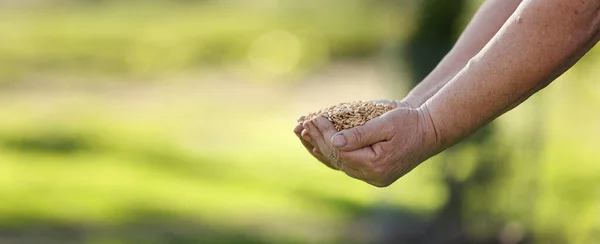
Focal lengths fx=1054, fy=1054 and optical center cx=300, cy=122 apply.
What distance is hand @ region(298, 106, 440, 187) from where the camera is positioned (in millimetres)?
2018

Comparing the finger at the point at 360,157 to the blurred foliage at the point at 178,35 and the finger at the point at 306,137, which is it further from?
the blurred foliage at the point at 178,35

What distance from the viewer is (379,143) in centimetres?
203

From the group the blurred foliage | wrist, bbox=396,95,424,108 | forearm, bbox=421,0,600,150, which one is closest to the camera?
forearm, bbox=421,0,600,150

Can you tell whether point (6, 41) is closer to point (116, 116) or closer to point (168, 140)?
point (116, 116)

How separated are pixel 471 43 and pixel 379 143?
0.44m

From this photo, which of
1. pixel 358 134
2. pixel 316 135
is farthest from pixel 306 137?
pixel 358 134

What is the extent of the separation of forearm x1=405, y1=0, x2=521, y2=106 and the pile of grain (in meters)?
0.16

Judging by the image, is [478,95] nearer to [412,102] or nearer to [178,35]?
[412,102]

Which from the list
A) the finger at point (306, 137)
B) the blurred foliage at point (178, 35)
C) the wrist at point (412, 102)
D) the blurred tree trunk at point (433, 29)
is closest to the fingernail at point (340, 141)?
the finger at point (306, 137)

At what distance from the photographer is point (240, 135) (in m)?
8.22

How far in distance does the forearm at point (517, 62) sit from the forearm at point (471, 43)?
253mm

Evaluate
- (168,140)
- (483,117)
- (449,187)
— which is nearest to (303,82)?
(168,140)

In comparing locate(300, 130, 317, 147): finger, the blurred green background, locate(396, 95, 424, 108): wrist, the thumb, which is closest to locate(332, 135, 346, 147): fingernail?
the thumb

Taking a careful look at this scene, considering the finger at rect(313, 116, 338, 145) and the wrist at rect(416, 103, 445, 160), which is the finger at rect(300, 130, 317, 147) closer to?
the finger at rect(313, 116, 338, 145)
